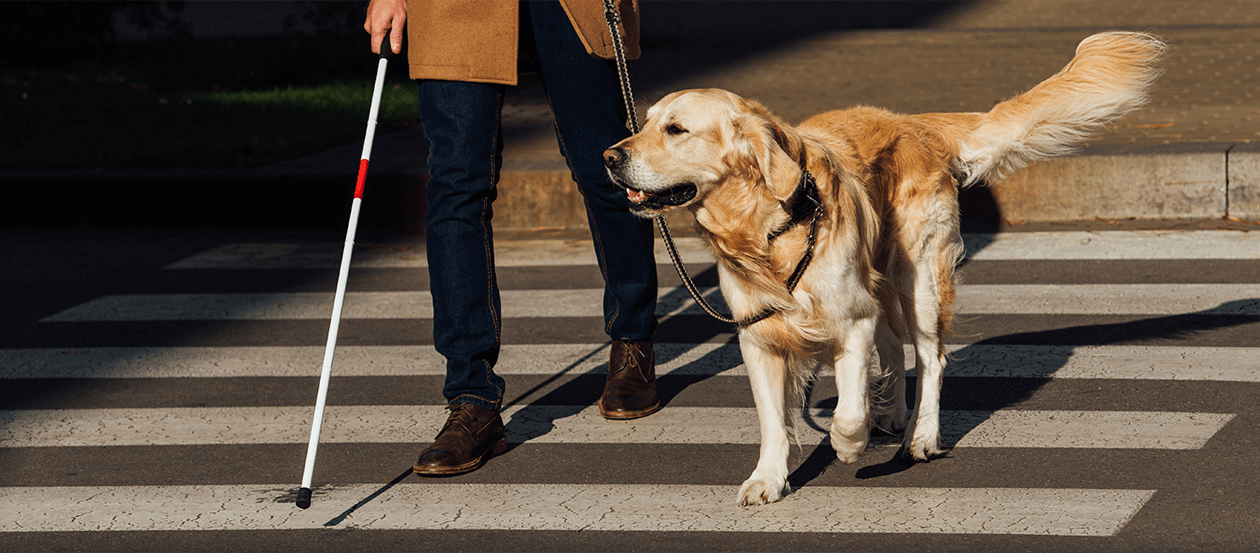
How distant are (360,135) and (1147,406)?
22.0ft

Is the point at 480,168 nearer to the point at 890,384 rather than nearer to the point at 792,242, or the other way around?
the point at 792,242

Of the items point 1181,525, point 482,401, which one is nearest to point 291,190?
point 482,401

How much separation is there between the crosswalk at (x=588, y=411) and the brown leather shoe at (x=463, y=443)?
0.15 feet

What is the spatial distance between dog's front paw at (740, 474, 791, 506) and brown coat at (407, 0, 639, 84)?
146cm

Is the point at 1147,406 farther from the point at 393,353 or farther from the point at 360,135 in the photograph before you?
the point at 360,135

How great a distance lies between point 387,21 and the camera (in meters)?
3.82

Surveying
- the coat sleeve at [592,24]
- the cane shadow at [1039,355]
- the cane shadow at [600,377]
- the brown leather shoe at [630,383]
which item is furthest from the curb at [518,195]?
the coat sleeve at [592,24]

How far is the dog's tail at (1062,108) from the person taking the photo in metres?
4.19

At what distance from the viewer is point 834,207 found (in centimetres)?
329

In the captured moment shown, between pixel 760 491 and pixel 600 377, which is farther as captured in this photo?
pixel 600 377

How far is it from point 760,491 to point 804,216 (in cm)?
78

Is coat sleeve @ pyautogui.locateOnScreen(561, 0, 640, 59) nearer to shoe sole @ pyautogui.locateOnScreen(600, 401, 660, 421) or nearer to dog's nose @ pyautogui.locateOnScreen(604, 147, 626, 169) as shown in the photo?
dog's nose @ pyautogui.locateOnScreen(604, 147, 626, 169)

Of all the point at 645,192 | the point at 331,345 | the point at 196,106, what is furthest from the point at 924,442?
the point at 196,106

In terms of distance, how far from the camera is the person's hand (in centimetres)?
380
